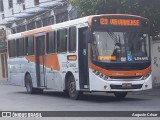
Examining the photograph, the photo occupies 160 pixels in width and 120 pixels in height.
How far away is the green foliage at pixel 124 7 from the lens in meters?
20.5

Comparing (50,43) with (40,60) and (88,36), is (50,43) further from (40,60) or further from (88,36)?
(88,36)

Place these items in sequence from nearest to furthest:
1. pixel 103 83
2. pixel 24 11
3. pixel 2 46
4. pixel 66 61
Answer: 1. pixel 103 83
2. pixel 66 61
3. pixel 24 11
4. pixel 2 46

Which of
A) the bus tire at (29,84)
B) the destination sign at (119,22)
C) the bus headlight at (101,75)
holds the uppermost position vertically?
the destination sign at (119,22)

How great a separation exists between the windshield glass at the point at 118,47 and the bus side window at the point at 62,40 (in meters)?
2.42

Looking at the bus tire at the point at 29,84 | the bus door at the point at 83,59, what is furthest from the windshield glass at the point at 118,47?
the bus tire at the point at 29,84

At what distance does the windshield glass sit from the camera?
1631 centimetres

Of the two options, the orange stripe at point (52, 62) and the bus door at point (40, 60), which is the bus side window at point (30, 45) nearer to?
the bus door at point (40, 60)

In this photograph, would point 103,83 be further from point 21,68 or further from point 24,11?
point 24,11

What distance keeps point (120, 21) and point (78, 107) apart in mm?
3748

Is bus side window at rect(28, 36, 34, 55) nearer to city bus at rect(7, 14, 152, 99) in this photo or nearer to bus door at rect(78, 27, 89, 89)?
city bus at rect(7, 14, 152, 99)

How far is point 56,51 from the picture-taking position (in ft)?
63.5

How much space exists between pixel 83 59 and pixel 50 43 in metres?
3.35

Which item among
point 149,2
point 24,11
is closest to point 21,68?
point 149,2

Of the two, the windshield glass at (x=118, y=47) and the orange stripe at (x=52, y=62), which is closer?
the windshield glass at (x=118, y=47)
